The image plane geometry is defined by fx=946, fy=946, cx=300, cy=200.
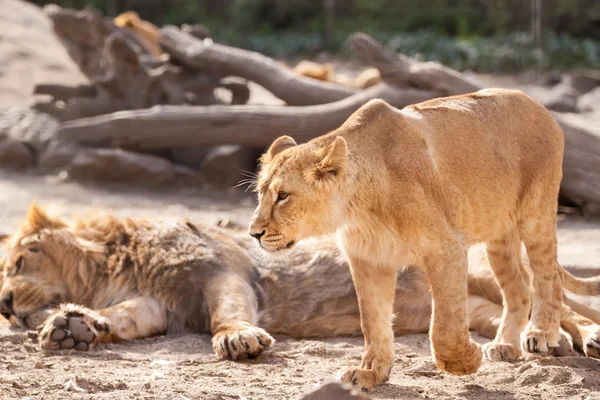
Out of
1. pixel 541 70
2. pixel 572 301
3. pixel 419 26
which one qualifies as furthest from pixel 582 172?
pixel 419 26

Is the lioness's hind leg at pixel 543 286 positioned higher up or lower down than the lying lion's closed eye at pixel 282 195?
lower down

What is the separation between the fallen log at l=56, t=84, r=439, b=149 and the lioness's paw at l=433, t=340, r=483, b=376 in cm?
491

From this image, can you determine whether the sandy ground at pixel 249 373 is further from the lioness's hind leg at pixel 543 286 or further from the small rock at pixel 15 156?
the small rock at pixel 15 156

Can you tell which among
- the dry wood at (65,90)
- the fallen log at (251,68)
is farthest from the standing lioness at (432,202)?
the dry wood at (65,90)

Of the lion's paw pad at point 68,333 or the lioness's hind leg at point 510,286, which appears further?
the lion's paw pad at point 68,333

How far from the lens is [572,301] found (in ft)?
17.2

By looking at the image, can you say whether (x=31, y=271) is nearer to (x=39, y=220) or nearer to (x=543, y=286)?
(x=39, y=220)

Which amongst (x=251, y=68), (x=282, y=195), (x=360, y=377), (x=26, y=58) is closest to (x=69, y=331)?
(x=360, y=377)

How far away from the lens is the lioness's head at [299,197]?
3.57 meters

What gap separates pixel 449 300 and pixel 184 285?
205 cm

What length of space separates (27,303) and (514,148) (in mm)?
2825

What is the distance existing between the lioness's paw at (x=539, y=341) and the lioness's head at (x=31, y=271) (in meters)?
2.67

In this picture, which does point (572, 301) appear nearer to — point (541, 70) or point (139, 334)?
point (139, 334)

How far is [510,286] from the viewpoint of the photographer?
4727 mm
